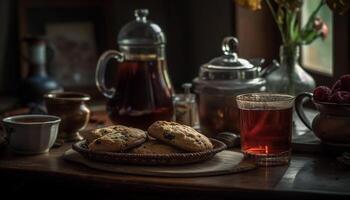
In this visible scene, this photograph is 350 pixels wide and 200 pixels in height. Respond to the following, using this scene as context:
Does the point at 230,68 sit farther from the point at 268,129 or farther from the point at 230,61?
the point at 268,129

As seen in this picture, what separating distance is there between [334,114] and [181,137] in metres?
0.32

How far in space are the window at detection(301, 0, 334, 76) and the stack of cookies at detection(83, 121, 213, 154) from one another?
836 millimetres

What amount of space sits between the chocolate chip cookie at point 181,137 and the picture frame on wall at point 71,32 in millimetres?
1256

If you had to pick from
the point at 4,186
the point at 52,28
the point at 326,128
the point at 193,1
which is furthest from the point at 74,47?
the point at 326,128

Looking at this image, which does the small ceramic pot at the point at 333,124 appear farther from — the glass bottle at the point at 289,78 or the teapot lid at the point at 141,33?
the teapot lid at the point at 141,33

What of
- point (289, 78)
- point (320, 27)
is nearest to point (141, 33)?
point (289, 78)

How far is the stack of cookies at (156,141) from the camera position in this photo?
1562 mm

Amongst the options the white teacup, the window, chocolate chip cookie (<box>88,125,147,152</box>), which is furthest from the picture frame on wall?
chocolate chip cookie (<box>88,125,147,152</box>)

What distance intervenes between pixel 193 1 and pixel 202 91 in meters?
0.95

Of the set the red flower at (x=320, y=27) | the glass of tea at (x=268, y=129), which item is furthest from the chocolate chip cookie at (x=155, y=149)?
the red flower at (x=320, y=27)

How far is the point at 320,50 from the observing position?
2.47 meters

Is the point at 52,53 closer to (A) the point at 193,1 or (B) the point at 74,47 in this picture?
(B) the point at 74,47

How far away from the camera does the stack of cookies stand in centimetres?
156

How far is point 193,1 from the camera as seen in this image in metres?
2.77
